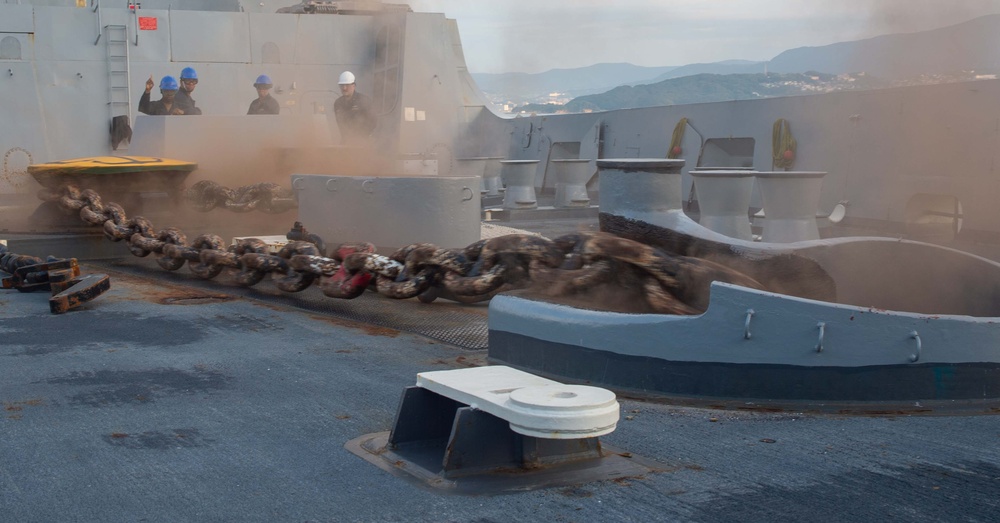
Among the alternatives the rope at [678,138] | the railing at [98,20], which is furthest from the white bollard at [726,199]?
the railing at [98,20]

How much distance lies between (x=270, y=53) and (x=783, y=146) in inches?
244

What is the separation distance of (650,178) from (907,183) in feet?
17.5

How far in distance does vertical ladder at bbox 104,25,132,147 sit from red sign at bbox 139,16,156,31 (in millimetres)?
192

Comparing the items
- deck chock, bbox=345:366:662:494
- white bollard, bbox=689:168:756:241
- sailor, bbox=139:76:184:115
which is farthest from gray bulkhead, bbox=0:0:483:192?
deck chock, bbox=345:366:662:494

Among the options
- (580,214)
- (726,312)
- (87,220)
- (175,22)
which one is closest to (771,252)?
(726,312)

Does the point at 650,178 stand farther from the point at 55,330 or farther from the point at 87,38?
the point at 87,38

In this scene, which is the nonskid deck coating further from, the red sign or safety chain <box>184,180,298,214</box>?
the red sign

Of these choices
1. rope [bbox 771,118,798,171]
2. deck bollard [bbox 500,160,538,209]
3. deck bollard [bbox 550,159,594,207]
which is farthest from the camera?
deck bollard [bbox 550,159,594,207]

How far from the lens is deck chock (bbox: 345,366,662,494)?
2.22 meters

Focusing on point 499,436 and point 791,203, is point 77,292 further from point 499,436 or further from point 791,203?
point 791,203

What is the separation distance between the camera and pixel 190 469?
2449 millimetres

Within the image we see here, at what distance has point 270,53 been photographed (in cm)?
1186

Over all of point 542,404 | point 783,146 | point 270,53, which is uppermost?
point 270,53

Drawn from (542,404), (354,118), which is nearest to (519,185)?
(354,118)
